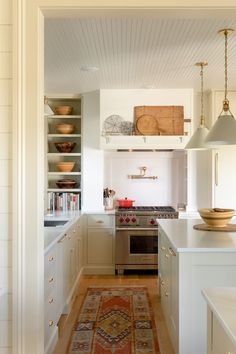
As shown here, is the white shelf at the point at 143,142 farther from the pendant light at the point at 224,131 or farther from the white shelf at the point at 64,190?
the pendant light at the point at 224,131

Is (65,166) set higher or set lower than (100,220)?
higher

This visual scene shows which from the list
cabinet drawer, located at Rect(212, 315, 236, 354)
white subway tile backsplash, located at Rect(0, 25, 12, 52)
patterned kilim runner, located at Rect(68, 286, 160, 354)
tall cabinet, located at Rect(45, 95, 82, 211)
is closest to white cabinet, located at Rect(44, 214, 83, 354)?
patterned kilim runner, located at Rect(68, 286, 160, 354)

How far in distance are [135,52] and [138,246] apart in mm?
2765

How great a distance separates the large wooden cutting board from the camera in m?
5.55

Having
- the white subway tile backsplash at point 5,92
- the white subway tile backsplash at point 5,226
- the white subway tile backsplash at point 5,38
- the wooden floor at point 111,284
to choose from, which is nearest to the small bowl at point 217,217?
the wooden floor at point 111,284

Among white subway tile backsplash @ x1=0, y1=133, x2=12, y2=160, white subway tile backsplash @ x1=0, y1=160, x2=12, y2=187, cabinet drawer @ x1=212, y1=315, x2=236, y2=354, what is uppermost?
white subway tile backsplash @ x1=0, y1=133, x2=12, y2=160

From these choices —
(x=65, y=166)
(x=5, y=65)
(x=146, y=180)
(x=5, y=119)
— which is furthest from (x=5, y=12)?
(x=146, y=180)

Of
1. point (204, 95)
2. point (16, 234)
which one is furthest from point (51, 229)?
point (204, 95)

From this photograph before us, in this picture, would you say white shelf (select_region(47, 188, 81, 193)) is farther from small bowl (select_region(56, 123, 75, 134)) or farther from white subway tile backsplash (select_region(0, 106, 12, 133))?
white subway tile backsplash (select_region(0, 106, 12, 133))

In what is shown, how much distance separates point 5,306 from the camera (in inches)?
83.9

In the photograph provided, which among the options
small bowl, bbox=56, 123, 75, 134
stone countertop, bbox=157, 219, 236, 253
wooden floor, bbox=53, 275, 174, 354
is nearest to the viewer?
stone countertop, bbox=157, 219, 236, 253

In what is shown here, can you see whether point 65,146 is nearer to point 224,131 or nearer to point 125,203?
point 125,203

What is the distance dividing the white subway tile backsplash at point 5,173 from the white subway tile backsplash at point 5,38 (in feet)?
1.95

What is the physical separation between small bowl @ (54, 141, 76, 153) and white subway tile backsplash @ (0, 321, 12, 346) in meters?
3.84
